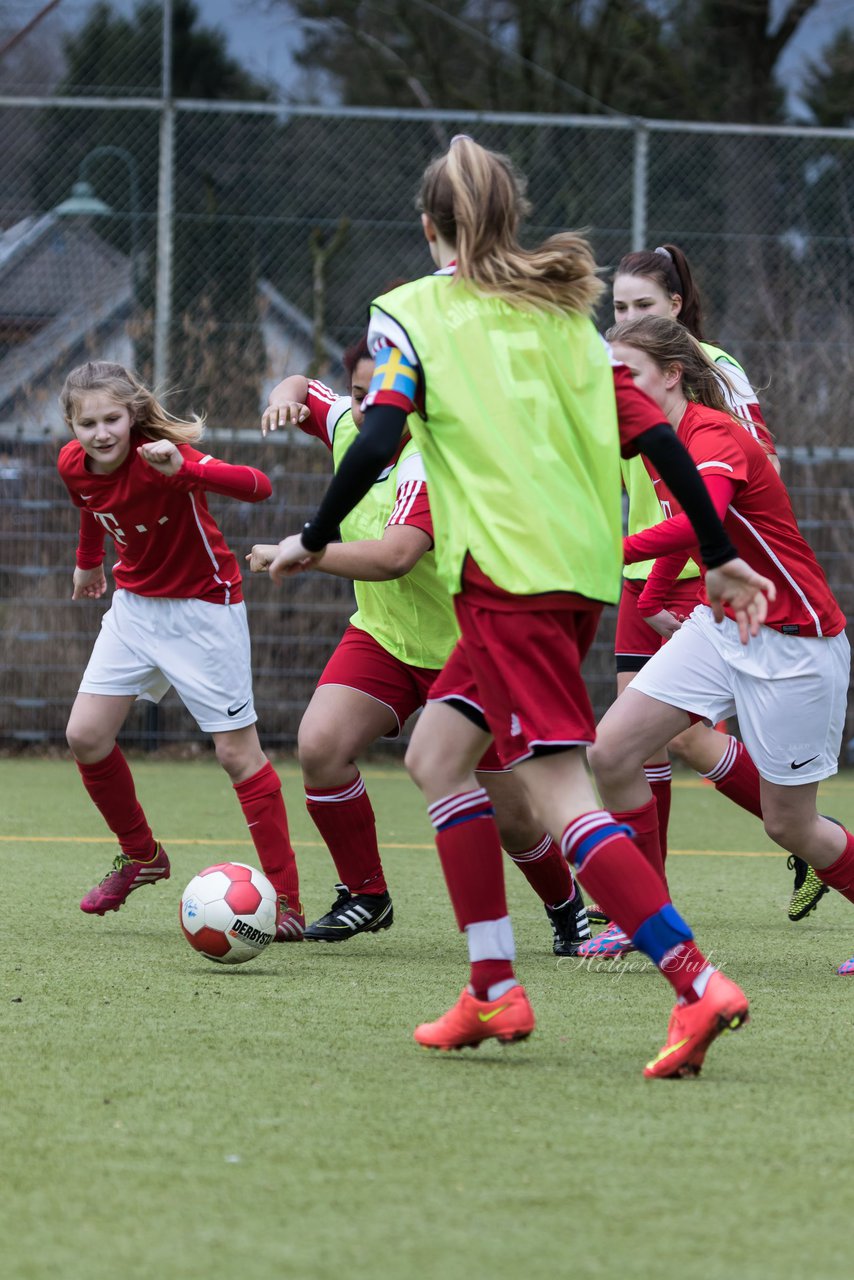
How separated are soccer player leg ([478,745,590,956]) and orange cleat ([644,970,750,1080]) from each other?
1.45m

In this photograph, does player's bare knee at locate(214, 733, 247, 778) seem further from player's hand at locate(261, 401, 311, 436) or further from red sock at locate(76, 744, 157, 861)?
player's hand at locate(261, 401, 311, 436)

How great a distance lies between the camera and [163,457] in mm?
4723

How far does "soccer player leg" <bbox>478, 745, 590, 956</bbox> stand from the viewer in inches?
191

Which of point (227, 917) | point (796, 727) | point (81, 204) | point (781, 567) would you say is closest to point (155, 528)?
point (227, 917)

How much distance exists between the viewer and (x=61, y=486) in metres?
11.1

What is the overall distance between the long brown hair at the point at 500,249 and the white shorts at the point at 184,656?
2148mm

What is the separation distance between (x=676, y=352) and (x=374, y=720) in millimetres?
1337

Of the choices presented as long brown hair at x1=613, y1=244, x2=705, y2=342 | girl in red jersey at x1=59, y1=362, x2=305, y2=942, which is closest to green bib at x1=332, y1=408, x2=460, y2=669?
girl in red jersey at x1=59, y1=362, x2=305, y2=942

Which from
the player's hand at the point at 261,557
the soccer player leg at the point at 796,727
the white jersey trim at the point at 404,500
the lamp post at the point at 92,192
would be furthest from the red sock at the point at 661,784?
the lamp post at the point at 92,192

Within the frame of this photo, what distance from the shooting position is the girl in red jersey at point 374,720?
4926 mm

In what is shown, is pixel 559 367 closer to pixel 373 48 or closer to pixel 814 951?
pixel 814 951

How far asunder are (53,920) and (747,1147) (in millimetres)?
3022

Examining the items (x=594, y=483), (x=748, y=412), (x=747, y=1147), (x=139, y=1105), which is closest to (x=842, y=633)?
(x=748, y=412)

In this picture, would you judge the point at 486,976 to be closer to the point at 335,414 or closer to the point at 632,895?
the point at 632,895
